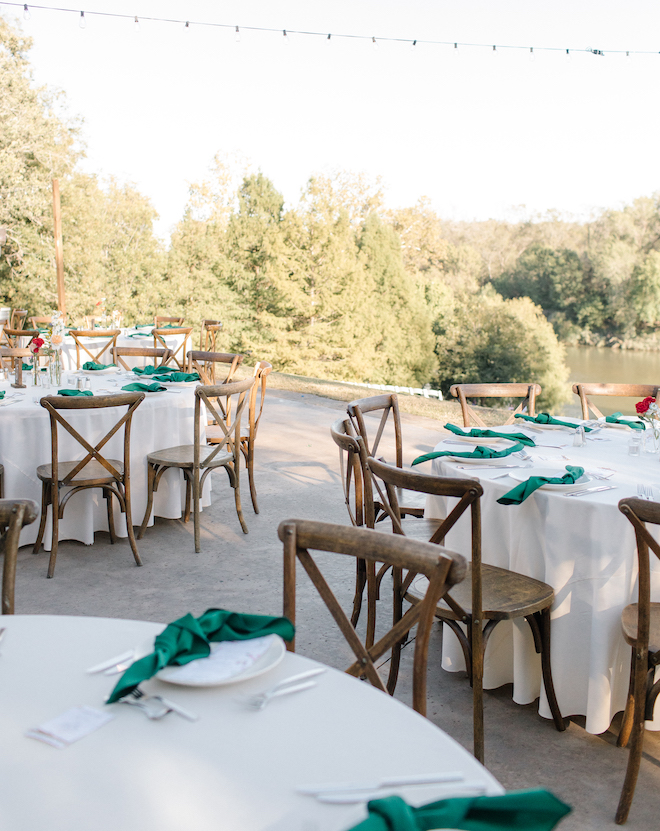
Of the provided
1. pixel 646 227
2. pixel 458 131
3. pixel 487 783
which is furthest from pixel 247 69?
pixel 487 783

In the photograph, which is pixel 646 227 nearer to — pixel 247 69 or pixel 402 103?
pixel 402 103

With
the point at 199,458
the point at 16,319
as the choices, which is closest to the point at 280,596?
the point at 199,458

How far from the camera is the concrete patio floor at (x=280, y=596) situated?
2094 millimetres

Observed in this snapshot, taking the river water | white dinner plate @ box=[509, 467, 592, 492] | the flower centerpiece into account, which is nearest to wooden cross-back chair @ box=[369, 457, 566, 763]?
white dinner plate @ box=[509, 467, 592, 492]

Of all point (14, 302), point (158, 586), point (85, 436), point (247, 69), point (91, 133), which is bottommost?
point (158, 586)

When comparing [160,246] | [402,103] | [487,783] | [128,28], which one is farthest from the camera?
[402,103]

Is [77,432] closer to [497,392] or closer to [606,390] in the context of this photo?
[497,392]

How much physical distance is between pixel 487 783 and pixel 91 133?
18778 millimetres

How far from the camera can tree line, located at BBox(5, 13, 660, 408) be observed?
15.8m

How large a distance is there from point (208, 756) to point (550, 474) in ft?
6.36

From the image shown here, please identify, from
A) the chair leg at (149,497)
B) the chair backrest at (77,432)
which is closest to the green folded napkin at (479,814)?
the chair backrest at (77,432)

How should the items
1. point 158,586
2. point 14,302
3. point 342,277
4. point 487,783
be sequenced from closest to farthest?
point 487,783 → point 158,586 → point 14,302 → point 342,277

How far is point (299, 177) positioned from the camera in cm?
3022

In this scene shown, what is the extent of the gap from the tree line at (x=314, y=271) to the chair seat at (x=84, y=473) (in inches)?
497
